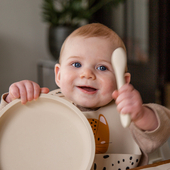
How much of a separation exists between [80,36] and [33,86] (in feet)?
0.60

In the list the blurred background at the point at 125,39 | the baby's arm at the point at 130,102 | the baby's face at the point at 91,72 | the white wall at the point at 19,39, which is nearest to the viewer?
the baby's arm at the point at 130,102

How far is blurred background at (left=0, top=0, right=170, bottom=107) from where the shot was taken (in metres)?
1.99

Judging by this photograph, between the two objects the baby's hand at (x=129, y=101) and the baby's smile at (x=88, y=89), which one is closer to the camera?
the baby's hand at (x=129, y=101)

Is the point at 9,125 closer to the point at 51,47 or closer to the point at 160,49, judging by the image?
the point at 51,47

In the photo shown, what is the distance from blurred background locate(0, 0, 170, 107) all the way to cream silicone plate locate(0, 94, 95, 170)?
1552 mm

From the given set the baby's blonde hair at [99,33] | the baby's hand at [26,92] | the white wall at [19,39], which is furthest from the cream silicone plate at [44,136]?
the white wall at [19,39]

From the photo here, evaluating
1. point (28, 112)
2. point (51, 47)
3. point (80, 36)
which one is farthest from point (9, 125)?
point (51, 47)

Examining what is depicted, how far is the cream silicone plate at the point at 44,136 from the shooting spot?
1.46 ft

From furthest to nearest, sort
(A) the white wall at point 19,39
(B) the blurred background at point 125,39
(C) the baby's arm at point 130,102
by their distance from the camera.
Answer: (A) the white wall at point 19,39 < (B) the blurred background at point 125,39 < (C) the baby's arm at point 130,102

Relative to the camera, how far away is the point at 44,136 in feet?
1.50

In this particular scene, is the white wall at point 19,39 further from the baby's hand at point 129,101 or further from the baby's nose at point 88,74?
the baby's hand at point 129,101

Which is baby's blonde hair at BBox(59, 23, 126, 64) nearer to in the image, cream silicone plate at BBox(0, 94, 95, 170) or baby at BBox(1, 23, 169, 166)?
baby at BBox(1, 23, 169, 166)

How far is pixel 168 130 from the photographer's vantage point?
0.52m

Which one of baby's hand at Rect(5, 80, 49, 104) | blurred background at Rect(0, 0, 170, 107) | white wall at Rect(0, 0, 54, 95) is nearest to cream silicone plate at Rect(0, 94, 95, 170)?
baby's hand at Rect(5, 80, 49, 104)
